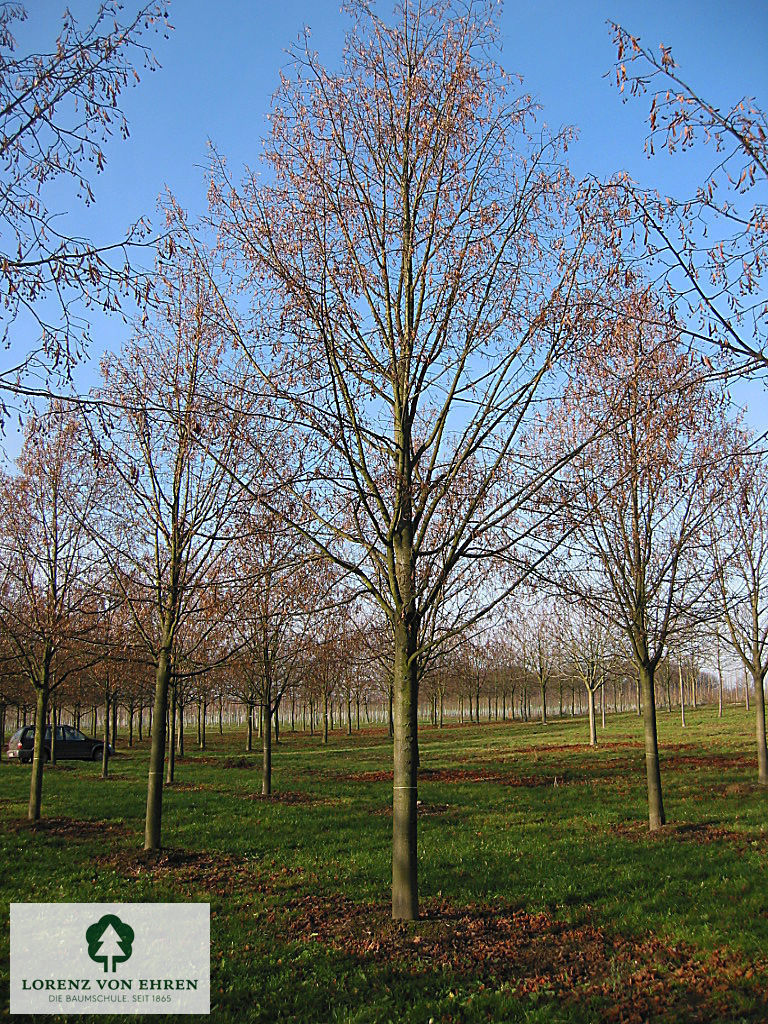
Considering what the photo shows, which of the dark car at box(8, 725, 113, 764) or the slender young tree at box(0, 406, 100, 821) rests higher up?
the slender young tree at box(0, 406, 100, 821)

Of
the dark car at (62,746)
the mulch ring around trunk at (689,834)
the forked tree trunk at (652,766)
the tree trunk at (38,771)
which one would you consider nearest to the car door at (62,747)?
→ the dark car at (62,746)

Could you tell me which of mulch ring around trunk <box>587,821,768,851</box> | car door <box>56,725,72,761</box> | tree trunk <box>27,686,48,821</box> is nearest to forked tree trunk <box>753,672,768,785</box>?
mulch ring around trunk <box>587,821,768,851</box>

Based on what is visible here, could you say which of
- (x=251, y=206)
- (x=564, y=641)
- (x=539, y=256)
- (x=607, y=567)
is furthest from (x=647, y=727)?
(x=564, y=641)

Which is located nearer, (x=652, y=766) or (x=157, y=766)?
(x=157, y=766)

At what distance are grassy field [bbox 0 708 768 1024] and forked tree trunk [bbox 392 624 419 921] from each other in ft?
0.84

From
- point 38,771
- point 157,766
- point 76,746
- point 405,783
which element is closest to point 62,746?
point 76,746

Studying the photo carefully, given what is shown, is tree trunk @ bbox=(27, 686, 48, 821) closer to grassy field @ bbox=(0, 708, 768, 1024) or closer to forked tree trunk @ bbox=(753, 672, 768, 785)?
grassy field @ bbox=(0, 708, 768, 1024)

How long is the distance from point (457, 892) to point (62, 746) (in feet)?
96.7

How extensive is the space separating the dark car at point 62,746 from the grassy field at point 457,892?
1588 cm

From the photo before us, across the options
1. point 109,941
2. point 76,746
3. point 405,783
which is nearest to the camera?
point 109,941

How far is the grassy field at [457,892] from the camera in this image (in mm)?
5188

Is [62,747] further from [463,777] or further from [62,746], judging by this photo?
[463,777]

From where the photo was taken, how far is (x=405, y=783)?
251 inches

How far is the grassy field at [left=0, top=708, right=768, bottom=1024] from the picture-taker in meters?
5.19
